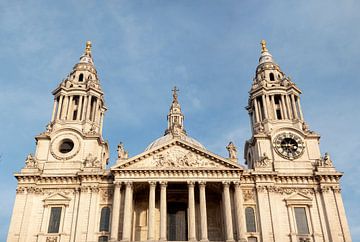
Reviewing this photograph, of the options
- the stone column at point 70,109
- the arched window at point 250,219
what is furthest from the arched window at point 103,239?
the stone column at point 70,109

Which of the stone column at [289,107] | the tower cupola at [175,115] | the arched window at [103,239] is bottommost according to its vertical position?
the arched window at [103,239]

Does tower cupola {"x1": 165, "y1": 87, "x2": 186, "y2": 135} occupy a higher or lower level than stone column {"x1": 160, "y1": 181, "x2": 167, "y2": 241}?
higher

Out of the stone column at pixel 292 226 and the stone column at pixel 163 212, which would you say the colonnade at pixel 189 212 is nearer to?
the stone column at pixel 163 212

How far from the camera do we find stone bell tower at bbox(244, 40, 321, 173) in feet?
140

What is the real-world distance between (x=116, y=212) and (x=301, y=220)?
17.3 m

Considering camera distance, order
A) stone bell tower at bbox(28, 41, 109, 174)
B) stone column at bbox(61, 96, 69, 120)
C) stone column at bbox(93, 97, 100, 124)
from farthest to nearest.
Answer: stone column at bbox(93, 97, 100, 124), stone column at bbox(61, 96, 69, 120), stone bell tower at bbox(28, 41, 109, 174)

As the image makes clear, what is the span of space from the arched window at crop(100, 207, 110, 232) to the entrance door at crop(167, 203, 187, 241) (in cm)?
586

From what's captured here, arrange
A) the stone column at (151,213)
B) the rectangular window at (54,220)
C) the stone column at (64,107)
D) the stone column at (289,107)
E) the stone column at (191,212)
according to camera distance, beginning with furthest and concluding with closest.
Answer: the stone column at (289,107)
the stone column at (64,107)
the rectangular window at (54,220)
the stone column at (151,213)
the stone column at (191,212)

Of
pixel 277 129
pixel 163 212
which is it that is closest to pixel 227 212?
pixel 163 212

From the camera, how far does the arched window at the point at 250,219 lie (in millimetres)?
38259

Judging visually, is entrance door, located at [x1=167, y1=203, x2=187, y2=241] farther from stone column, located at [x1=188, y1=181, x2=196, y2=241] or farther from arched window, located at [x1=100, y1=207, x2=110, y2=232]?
arched window, located at [x1=100, y1=207, x2=110, y2=232]

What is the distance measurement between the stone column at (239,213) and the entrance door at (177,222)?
5.55 meters

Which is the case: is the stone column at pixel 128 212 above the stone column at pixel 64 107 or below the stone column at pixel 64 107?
below

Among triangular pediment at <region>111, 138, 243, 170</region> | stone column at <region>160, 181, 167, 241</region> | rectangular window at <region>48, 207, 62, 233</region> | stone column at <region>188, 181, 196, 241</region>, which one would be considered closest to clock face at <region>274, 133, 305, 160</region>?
triangular pediment at <region>111, 138, 243, 170</region>
